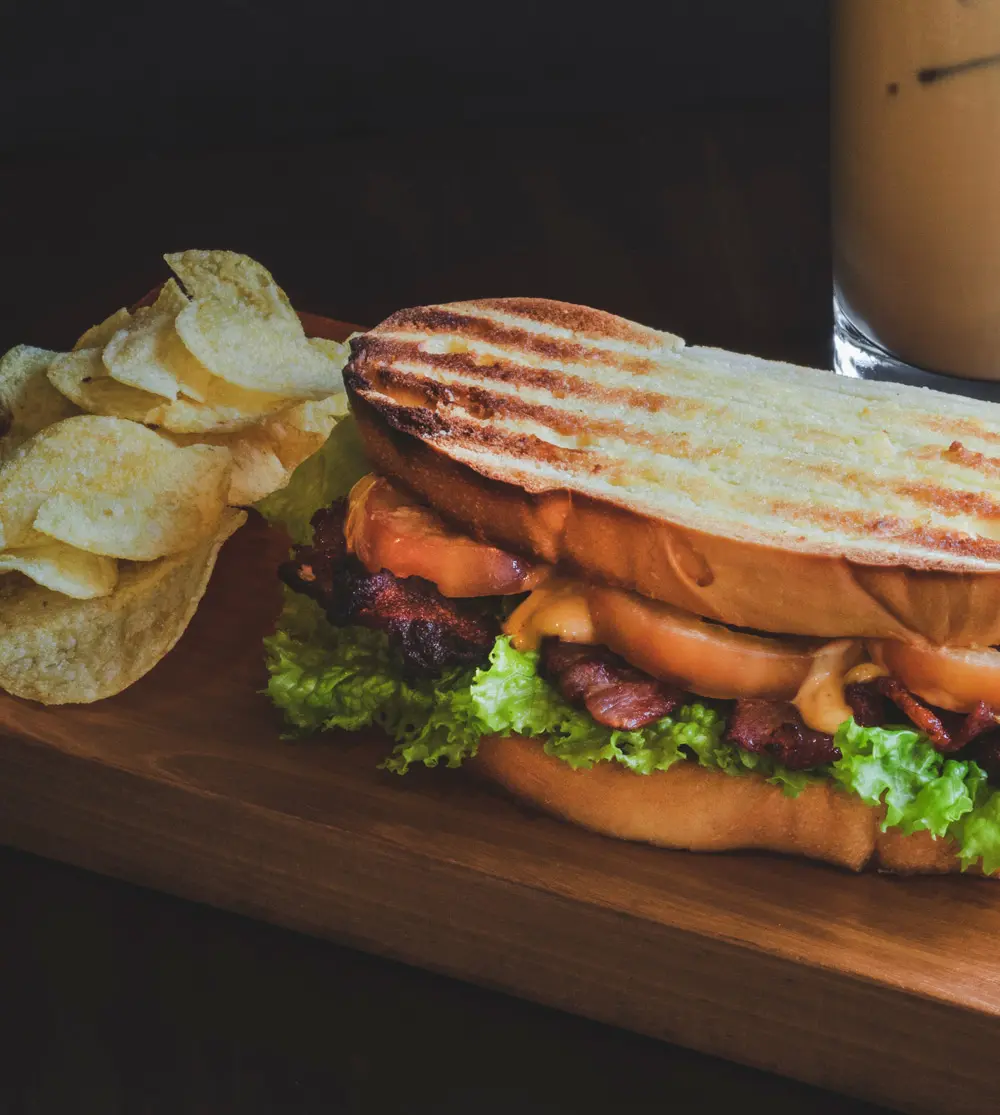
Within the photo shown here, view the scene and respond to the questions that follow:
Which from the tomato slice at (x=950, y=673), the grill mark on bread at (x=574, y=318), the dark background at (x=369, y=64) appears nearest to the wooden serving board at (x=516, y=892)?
the tomato slice at (x=950, y=673)

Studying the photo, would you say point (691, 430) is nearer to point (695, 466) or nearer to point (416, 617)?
point (695, 466)

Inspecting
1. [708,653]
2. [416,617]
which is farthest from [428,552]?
[708,653]

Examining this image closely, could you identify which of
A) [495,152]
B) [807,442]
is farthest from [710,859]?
[495,152]

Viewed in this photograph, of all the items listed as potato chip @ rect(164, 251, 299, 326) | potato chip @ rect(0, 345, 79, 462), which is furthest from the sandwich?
potato chip @ rect(0, 345, 79, 462)

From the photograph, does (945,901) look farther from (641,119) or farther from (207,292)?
(641,119)

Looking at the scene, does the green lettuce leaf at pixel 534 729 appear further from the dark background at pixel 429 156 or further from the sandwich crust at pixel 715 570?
the dark background at pixel 429 156
